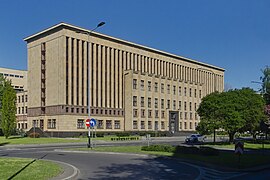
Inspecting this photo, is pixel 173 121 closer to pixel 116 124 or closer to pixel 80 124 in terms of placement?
pixel 116 124

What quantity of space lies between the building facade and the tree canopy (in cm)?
2779

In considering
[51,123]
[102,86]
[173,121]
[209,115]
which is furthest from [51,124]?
[209,115]

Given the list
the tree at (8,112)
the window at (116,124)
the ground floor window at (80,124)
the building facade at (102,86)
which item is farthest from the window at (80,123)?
the tree at (8,112)

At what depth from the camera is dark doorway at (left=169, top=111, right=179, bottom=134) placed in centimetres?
9188

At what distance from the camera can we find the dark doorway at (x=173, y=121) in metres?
91.9

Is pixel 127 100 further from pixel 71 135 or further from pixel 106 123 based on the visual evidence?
pixel 71 135

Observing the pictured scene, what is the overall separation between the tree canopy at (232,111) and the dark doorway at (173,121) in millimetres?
49860

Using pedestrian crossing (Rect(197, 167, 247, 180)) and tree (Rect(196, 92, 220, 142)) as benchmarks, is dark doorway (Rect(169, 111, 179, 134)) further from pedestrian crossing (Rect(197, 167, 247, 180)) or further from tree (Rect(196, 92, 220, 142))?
pedestrian crossing (Rect(197, 167, 247, 180))

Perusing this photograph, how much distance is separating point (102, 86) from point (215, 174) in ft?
211

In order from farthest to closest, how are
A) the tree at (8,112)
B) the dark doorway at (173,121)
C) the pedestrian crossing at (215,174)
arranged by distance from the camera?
the dark doorway at (173,121) < the tree at (8,112) < the pedestrian crossing at (215,174)

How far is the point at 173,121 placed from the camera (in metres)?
93.1

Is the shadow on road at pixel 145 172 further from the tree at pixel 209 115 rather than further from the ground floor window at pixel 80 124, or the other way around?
the ground floor window at pixel 80 124

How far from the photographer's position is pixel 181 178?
14.3 meters

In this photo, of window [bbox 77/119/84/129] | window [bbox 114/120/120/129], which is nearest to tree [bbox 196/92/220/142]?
window [bbox 77/119/84/129]
